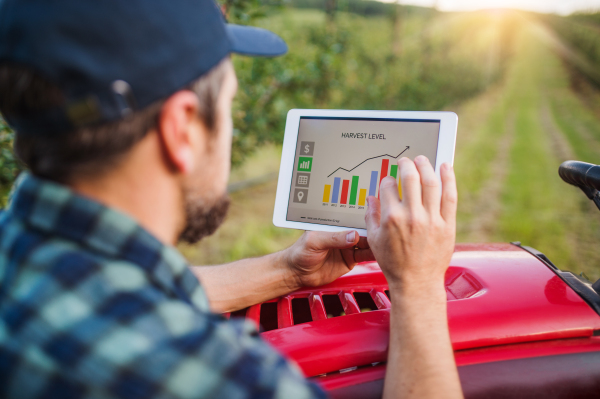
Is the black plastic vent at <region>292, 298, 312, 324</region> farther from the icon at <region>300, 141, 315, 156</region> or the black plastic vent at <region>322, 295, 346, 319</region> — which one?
the icon at <region>300, 141, 315, 156</region>

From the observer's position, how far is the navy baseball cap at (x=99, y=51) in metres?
0.64

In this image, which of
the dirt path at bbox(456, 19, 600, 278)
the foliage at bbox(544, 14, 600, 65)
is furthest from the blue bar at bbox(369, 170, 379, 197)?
the foliage at bbox(544, 14, 600, 65)

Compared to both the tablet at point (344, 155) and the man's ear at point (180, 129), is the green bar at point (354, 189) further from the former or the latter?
the man's ear at point (180, 129)

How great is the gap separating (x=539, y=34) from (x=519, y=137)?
28477mm

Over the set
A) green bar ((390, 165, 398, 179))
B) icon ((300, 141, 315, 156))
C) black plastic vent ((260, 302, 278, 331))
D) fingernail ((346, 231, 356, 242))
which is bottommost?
black plastic vent ((260, 302, 278, 331))

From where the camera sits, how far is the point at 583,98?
1487 cm

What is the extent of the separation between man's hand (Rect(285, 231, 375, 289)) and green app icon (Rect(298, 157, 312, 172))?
231 millimetres

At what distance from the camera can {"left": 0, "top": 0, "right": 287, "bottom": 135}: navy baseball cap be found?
635 millimetres

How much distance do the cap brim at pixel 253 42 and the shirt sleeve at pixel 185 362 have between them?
635mm

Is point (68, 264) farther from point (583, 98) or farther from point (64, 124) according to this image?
point (583, 98)

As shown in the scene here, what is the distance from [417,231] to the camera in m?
0.99

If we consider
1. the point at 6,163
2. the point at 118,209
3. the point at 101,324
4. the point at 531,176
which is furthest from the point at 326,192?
the point at 531,176

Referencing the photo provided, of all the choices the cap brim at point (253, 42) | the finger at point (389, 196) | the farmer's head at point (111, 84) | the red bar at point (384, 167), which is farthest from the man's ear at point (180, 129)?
the red bar at point (384, 167)

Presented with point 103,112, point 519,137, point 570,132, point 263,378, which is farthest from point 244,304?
point 570,132
